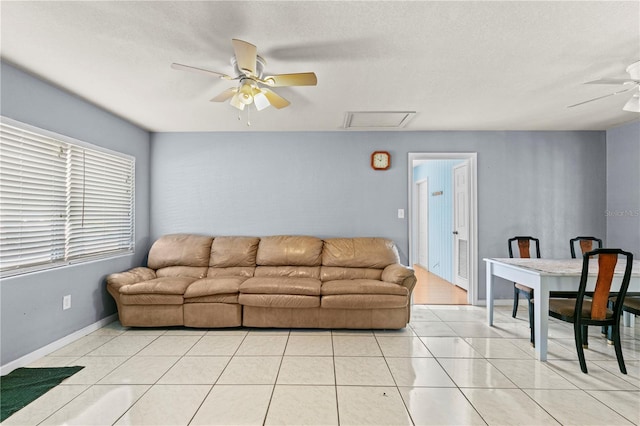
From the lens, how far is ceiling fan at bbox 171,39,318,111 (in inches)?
78.1

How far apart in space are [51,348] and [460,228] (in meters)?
5.39

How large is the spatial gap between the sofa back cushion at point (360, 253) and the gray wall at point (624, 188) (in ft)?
9.85

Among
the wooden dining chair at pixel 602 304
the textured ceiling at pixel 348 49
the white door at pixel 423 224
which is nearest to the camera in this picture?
the textured ceiling at pixel 348 49

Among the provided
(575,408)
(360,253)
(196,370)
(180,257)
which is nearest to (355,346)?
(360,253)

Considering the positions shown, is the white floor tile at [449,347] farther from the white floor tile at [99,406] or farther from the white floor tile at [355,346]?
the white floor tile at [99,406]

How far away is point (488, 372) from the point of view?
7.99 ft

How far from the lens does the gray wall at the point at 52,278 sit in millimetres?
2436

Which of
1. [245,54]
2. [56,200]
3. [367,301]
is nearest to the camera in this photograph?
[245,54]

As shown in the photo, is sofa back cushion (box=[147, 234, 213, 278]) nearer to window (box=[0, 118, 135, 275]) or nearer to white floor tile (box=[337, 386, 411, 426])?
window (box=[0, 118, 135, 275])

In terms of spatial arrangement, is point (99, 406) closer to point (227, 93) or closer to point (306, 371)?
point (306, 371)

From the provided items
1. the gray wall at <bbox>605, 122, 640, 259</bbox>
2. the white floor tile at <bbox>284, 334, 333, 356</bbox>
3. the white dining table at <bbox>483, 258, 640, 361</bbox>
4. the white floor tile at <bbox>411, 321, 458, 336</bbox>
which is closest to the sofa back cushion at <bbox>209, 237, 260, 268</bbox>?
the white floor tile at <bbox>284, 334, 333, 356</bbox>

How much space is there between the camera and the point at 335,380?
2.30 meters

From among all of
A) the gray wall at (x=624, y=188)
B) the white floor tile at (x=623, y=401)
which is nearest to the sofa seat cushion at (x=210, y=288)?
the white floor tile at (x=623, y=401)

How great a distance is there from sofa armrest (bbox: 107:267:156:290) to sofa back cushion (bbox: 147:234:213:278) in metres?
0.16
